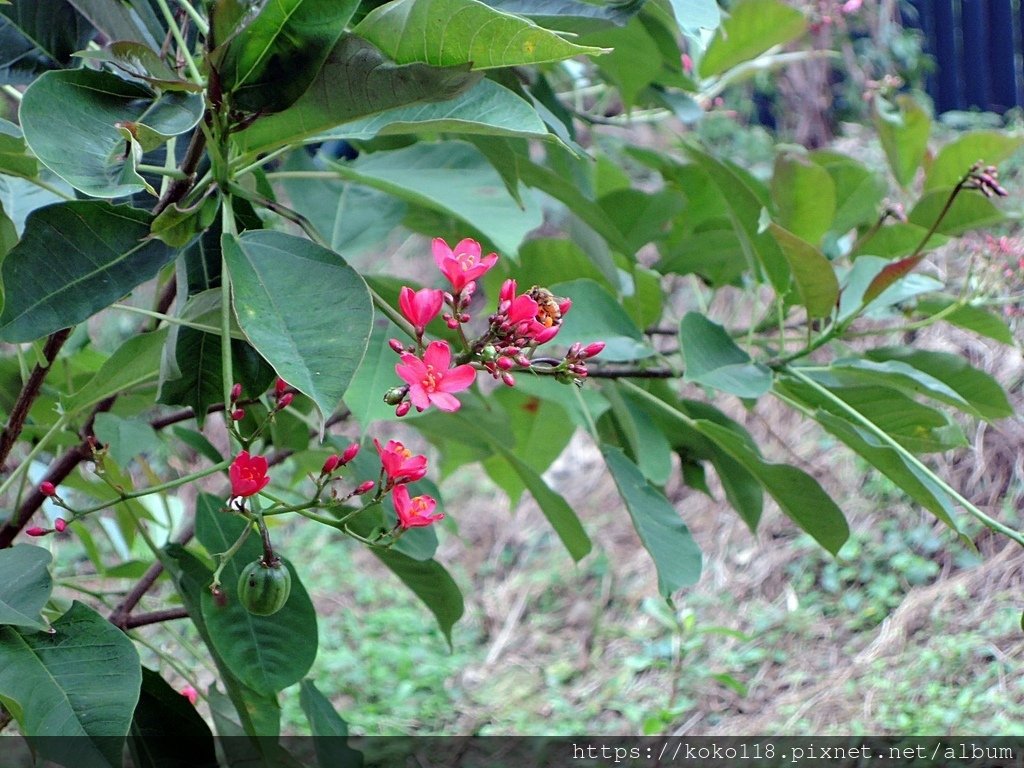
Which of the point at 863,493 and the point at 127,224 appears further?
the point at 863,493

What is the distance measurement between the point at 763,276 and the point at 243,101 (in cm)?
66

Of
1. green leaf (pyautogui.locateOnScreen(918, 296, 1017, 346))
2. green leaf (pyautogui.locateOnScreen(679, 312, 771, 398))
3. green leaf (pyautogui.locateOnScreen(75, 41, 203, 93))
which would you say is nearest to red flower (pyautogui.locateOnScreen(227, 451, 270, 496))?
green leaf (pyautogui.locateOnScreen(75, 41, 203, 93))

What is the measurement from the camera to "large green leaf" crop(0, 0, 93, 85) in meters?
0.71

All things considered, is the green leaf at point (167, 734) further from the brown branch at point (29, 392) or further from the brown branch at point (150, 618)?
the brown branch at point (29, 392)

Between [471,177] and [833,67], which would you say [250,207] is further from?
[833,67]

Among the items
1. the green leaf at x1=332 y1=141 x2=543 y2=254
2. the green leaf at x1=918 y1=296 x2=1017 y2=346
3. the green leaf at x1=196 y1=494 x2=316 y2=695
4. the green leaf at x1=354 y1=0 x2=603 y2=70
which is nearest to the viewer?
the green leaf at x1=354 y1=0 x2=603 y2=70

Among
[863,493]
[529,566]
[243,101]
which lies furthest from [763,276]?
[529,566]

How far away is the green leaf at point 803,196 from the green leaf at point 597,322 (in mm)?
204

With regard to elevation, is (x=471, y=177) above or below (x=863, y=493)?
above

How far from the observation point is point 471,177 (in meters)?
0.95

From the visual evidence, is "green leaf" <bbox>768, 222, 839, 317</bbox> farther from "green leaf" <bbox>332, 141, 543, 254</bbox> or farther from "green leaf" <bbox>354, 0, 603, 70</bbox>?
"green leaf" <bbox>354, 0, 603, 70</bbox>

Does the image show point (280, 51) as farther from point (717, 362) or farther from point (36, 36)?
point (717, 362)

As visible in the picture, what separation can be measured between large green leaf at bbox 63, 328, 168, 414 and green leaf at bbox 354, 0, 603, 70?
296 millimetres

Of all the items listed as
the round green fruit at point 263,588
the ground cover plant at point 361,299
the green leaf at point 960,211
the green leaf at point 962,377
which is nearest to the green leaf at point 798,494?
the ground cover plant at point 361,299
